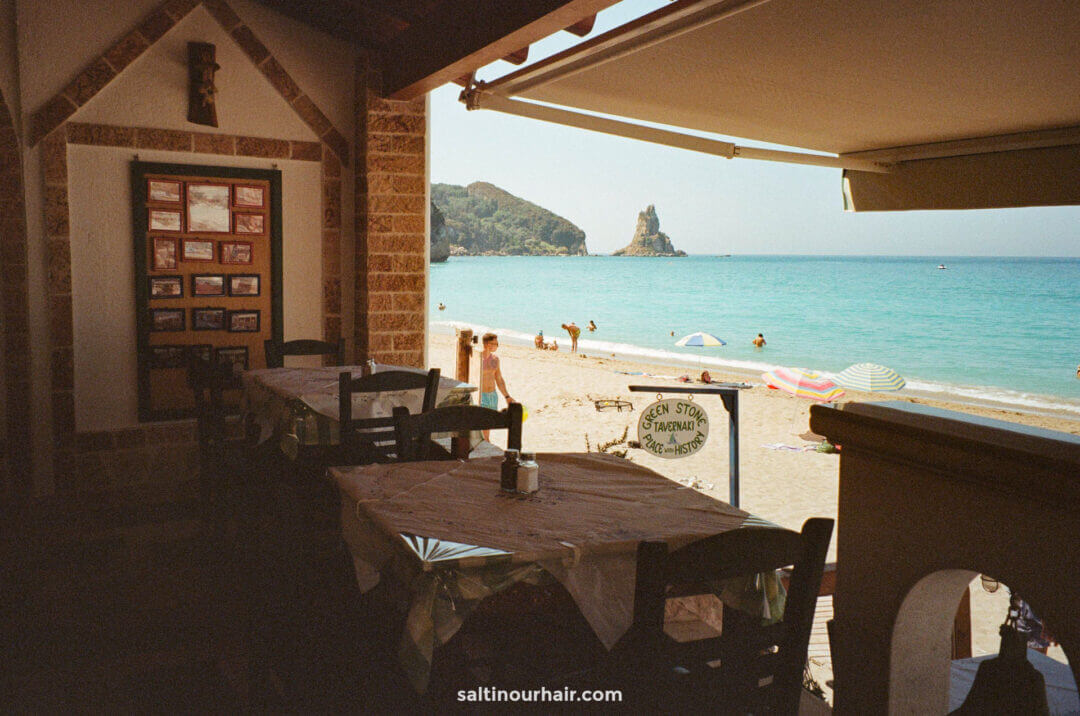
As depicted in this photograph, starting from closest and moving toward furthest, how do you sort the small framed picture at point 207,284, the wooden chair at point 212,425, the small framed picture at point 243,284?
the wooden chair at point 212,425 → the small framed picture at point 207,284 → the small framed picture at point 243,284

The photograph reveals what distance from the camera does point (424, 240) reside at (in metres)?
5.61

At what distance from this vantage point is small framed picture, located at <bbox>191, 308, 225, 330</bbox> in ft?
17.3

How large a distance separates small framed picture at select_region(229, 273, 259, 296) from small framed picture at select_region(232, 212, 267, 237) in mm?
276

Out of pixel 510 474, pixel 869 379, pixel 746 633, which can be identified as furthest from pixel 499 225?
pixel 746 633

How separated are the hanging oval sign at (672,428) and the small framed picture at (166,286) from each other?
343 centimetres

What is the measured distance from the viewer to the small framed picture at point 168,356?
5172 millimetres

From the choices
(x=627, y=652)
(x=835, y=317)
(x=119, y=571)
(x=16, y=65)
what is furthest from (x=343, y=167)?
(x=835, y=317)

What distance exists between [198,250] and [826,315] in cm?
3458

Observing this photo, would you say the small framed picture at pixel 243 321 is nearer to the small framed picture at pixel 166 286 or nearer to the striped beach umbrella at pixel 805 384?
the small framed picture at pixel 166 286

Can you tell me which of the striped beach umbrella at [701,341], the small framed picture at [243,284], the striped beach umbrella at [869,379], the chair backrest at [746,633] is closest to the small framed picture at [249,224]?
the small framed picture at [243,284]

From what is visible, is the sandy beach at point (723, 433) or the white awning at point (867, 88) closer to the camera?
the white awning at point (867, 88)

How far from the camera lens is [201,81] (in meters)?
5.01

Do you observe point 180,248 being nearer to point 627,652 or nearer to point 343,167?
point 343,167

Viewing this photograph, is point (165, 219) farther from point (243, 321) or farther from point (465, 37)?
point (465, 37)
